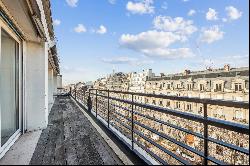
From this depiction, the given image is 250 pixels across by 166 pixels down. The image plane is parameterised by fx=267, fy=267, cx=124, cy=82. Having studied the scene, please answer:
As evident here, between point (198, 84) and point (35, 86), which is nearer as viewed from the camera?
point (35, 86)

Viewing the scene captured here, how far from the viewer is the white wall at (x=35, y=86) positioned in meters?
6.01

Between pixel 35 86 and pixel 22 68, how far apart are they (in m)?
0.52

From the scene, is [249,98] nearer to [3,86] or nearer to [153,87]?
[3,86]

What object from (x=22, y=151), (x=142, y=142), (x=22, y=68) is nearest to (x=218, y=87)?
(x=22, y=68)

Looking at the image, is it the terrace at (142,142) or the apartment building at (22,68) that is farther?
the apartment building at (22,68)

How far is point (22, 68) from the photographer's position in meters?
5.86

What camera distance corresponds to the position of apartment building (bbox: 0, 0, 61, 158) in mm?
4090

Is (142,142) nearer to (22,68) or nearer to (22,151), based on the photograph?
(22,151)

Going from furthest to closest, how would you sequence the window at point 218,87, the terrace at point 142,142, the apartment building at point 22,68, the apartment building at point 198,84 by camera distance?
the window at point 218,87 < the apartment building at point 198,84 < the apartment building at point 22,68 < the terrace at point 142,142

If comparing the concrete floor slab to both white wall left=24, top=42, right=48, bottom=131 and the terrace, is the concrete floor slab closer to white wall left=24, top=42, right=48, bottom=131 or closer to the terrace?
the terrace

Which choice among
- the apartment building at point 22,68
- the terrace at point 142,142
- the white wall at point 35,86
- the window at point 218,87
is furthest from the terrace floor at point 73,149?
the window at point 218,87

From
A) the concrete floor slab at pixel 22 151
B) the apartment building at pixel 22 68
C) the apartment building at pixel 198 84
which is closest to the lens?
the concrete floor slab at pixel 22 151

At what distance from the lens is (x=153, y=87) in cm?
5947

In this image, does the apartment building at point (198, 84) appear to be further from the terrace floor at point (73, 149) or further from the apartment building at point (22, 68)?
the terrace floor at point (73, 149)
